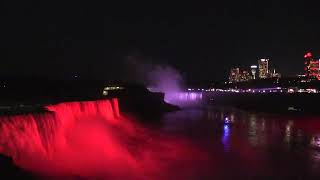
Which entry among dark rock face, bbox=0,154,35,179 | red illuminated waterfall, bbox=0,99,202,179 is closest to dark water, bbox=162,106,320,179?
red illuminated waterfall, bbox=0,99,202,179

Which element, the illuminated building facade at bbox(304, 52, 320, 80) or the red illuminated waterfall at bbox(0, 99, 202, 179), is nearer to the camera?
the red illuminated waterfall at bbox(0, 99, 202, 179)

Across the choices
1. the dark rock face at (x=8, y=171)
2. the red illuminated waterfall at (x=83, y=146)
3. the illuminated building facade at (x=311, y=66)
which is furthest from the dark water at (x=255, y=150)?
the illuminated building facade at (x=311, y=66)

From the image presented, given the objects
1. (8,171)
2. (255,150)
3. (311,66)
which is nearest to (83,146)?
(8,171)

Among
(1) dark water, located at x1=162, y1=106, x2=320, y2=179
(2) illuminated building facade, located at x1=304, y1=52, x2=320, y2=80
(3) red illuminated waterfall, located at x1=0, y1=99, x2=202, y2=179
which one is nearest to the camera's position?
(3) red illuminated waterfall, located at x1=0, y1=99, x2=202, y2=179

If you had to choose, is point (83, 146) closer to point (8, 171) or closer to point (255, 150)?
point (8, 171)

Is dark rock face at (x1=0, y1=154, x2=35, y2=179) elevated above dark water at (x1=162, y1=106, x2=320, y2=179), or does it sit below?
above

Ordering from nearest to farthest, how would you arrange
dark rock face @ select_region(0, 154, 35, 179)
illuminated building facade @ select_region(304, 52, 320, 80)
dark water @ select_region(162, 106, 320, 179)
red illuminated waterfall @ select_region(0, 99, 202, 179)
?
1. dark rock face @ select_region(0, 154, 35, 179)
2. red illuminated waterfall @ select_region(0, 99, 202, 179)
3. dark water @ select_region(162, 106, 320, 179)
4. illuminated building facade @ select_region(304, 52, 320, 80)

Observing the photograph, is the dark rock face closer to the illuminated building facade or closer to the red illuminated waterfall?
the red illuminated waterfall
